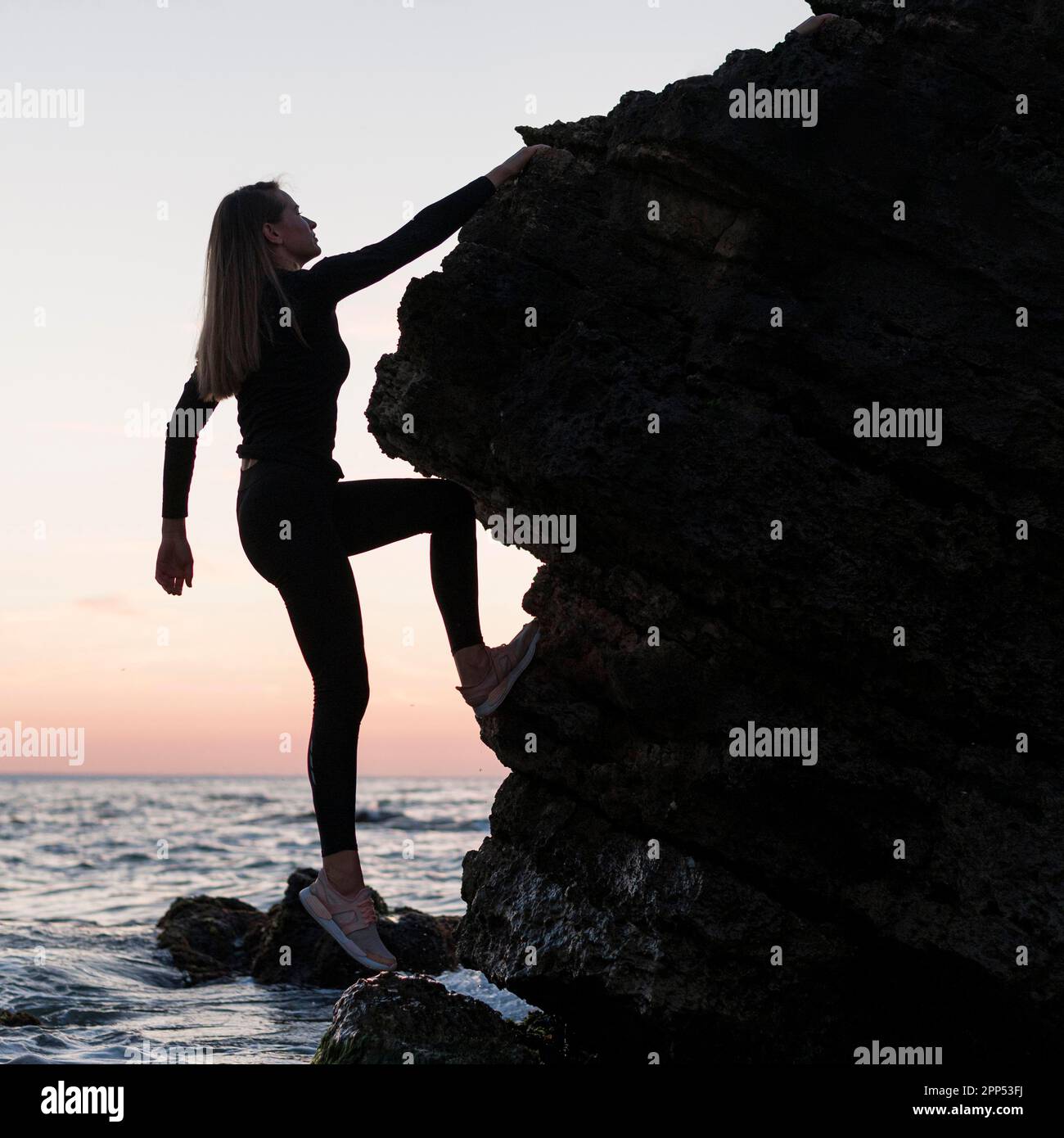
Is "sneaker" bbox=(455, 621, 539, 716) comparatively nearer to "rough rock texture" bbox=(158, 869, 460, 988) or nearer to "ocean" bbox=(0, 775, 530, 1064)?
"ocean" bbox=(0, 775, 530, 1064)

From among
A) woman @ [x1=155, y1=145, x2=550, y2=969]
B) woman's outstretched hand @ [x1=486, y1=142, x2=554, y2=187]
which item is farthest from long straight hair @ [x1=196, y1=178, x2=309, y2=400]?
woman's outstretched hand @ [x1=486, y1=142, x2=554, y2=187]

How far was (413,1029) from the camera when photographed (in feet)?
18.7

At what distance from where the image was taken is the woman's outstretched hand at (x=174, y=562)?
6219 mm

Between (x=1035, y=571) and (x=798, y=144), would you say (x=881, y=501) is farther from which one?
(x=798, y=144)

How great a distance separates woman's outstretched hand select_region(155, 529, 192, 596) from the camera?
20.4ft

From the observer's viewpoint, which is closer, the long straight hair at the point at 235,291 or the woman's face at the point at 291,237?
the long straight hair at the point at 235,291

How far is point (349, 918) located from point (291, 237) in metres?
3.59

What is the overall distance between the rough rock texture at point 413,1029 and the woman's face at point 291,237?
3895mm

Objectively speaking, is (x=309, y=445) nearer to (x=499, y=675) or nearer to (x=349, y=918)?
(x=499, y=675)

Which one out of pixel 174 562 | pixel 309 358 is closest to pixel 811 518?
pixel 309 358

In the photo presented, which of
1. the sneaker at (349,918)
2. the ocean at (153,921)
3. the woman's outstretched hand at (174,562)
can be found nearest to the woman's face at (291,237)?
the woman's outstretched hand at (174,562)

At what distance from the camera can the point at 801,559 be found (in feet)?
18.6

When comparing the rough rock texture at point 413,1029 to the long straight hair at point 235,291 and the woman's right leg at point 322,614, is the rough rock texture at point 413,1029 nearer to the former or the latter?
the woman's right leg at point 322,614
